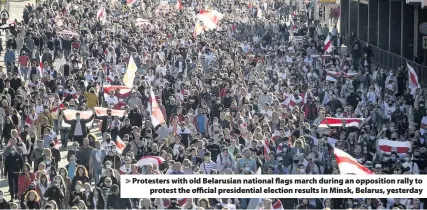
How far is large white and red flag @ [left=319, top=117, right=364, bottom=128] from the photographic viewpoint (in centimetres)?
2350

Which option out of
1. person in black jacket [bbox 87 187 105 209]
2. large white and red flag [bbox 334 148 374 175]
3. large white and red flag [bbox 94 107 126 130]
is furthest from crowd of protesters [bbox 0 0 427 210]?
large white and red flag [bbox 334 148 374 175]

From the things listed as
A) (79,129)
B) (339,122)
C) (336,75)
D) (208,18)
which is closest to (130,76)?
(336,75)

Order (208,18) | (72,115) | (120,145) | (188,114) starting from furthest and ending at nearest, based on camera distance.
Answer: (208,18), (72,115), (188,114), (120,145)

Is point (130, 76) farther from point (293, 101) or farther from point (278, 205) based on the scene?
point (278, 205)

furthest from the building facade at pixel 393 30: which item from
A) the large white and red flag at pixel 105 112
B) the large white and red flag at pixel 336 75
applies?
the large white and red flag at pixel 105 112

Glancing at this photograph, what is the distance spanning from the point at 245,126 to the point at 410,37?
20.3 metres

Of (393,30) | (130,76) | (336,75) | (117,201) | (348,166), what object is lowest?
(393,30)

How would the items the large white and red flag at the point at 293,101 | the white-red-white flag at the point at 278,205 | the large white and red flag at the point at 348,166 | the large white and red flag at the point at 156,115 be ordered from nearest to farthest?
1. the white-red-white flag at the point at 278,205
2. the large white and red flag at the point at 348,166
3. the large white and red flag at the point at 156,115
4. the large white and red flag at the point at 293,101

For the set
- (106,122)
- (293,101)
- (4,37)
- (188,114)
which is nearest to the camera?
(188,114)

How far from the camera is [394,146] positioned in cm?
2128

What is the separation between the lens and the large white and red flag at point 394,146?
2120 cm

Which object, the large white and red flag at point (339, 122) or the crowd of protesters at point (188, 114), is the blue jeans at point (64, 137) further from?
the large white and red flag at point (339, 122)

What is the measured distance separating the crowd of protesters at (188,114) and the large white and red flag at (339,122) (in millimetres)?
101

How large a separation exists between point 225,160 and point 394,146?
3.28m
